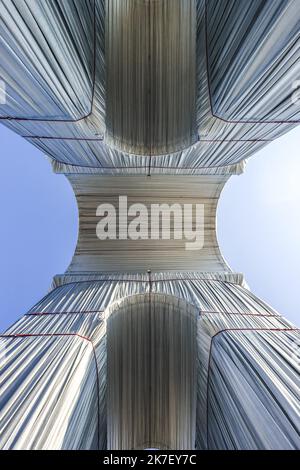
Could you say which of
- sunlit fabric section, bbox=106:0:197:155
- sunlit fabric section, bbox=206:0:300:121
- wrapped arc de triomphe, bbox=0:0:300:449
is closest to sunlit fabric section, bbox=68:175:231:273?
wrapped arc de triomphe, bbox=0:0:300:449

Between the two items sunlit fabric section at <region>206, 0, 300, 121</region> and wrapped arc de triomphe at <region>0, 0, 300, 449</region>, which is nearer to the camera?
sunlit fabric section at <region>206, 0, 300, 121</region>

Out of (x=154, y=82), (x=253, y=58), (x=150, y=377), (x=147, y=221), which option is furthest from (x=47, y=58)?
(x=150, y=377)

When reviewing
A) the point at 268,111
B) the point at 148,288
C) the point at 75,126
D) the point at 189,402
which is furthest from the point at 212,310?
the point at 75,126

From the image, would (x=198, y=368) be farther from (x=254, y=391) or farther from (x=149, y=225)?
(x=149, y=225)

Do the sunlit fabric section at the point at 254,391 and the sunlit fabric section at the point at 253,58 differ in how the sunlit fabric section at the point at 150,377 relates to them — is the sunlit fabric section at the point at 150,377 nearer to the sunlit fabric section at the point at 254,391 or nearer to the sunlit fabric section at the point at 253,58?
the sunlit fabric section at the point at 254,391

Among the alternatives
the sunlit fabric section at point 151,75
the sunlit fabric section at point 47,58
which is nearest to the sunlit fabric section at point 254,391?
the sunlit fabric section at point 151,75

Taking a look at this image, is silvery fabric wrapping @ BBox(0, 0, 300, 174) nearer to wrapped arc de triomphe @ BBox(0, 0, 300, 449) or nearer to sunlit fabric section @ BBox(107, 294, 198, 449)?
wrapped arc de triomphe @ BBox(0, 0, 300, 449)
